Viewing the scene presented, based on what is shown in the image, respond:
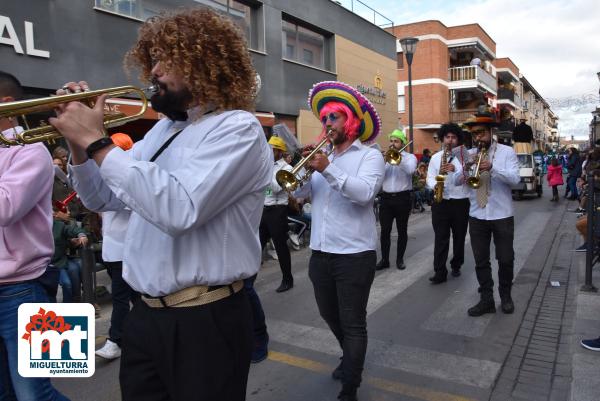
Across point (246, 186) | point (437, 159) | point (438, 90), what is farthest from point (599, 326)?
point (438, 90)

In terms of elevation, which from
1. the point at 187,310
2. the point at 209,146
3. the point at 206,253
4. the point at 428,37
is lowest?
the point at 187,310

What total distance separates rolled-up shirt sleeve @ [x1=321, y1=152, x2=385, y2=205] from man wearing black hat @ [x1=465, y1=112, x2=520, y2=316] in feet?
6.49

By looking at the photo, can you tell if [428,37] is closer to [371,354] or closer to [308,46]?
[308,46]

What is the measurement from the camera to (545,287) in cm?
598

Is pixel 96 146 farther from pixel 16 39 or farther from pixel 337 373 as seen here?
pixel 16 39

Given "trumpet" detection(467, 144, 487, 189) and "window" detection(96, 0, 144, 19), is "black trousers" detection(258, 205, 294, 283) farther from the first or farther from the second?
"window" detection(96, 0, 144, 19)

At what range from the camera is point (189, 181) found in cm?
149

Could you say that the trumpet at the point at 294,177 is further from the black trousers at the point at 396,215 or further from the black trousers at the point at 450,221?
the black trousers at the point at 396,215

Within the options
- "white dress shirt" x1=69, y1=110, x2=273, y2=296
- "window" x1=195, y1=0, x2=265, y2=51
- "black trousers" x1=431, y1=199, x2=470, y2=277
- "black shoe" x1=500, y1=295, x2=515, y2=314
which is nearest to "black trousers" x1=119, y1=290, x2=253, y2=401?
"white dress shirt" x1=69, y1=110, x2=273, y2=296

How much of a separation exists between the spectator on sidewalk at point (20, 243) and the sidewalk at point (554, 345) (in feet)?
9.48

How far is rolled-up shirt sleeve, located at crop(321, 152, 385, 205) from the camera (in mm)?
3049

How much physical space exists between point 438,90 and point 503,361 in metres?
32.2

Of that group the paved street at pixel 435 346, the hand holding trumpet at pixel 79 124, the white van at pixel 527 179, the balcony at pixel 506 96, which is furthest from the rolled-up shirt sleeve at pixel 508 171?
the balcony at pixel 506 96

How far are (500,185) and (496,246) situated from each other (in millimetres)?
629
